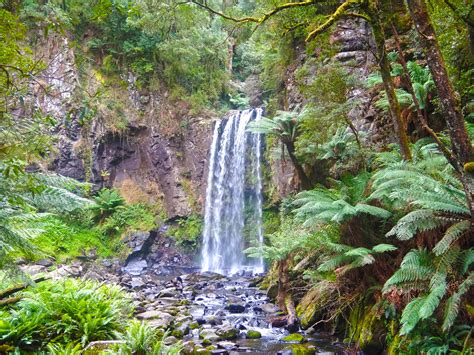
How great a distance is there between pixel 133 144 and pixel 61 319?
42.5ft

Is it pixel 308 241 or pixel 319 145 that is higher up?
pixel 319 145

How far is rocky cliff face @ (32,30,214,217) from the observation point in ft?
51.0

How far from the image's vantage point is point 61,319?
13.8 ft

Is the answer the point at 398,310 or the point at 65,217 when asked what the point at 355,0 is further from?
the point at 65,217

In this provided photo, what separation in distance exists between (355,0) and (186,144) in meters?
12.8

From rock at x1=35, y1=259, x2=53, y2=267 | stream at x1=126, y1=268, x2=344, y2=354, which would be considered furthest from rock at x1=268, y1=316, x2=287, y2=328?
rock at x1=35, y1=259, x2=53, y2=267

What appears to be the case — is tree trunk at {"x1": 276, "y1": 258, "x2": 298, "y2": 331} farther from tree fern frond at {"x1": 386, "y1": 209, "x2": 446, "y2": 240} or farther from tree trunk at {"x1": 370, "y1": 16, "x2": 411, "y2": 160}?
tree fern frond at {"x1": 386, "y1": 209, "x2": 446, "y2": 240}

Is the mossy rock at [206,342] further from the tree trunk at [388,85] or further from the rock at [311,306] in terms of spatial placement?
the tree trunk at [388,85]

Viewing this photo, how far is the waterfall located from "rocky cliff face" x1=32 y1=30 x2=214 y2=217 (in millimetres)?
847

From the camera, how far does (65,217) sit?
1459 cm

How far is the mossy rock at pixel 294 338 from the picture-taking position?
5.44 metres

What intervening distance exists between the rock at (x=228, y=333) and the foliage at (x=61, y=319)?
1.81m

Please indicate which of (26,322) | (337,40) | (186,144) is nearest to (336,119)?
(337,40)

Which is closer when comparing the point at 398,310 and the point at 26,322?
the point at 26,322
